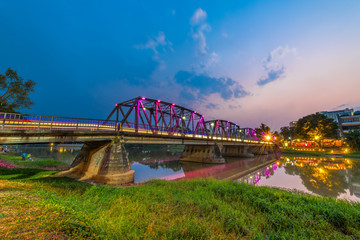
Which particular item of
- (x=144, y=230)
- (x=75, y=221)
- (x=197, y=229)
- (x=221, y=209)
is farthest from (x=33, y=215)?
(x=221, y=209)

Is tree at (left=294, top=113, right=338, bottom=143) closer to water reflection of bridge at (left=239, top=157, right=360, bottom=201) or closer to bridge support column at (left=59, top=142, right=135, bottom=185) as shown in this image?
water reflection of bridge at (left=239, top=157, right=360, bottom=201)

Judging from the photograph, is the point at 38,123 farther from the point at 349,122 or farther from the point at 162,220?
the point at 349,122

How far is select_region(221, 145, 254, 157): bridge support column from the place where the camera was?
5536cm

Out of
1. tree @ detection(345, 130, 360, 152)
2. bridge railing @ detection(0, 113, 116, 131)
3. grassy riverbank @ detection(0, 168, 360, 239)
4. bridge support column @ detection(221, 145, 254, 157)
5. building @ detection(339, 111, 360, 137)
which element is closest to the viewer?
grassy riverbank @ detection(0, 168, 360, 239)

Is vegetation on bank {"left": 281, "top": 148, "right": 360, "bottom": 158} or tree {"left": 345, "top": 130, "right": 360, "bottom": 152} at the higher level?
tree {"left": 345, "top": 130, "right": 360, "bottom": 152}

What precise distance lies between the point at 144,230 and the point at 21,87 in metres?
35.0

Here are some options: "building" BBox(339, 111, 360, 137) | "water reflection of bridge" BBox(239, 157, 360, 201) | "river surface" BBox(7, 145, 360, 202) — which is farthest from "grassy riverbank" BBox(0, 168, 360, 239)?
"building" BBox(339, 111, 360, 137)

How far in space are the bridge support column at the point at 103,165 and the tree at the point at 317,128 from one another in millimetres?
89543

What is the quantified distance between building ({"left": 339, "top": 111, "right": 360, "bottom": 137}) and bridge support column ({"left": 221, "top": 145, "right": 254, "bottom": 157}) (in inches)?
2842

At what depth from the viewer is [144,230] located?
5117 mm

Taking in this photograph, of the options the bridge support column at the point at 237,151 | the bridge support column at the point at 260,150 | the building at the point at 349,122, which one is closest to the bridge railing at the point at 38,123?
the bridge support column at the point at 237,151

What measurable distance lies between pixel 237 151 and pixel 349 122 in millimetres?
82028

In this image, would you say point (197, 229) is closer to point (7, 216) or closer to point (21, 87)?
point (7, 216)

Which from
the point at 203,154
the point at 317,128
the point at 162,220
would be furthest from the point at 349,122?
the point at 162,220
